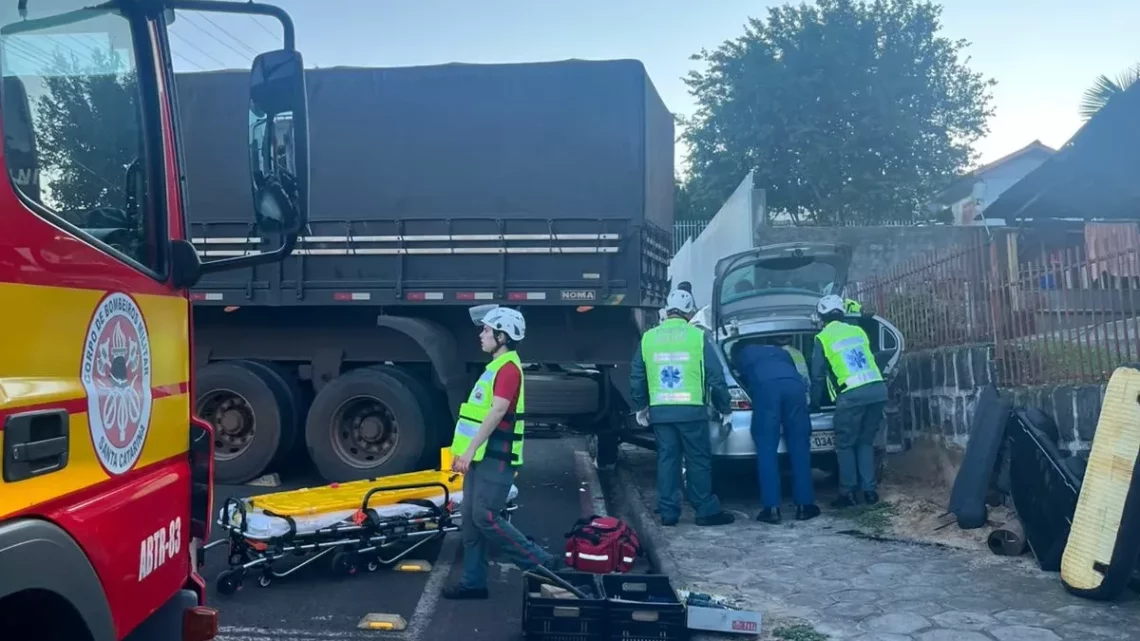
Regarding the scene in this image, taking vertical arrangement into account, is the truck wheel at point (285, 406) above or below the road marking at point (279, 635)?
above

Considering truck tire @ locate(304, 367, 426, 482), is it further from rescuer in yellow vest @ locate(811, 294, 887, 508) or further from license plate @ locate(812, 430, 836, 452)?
rescuer in yellow vest @ locate(811, 294, 887, 508)

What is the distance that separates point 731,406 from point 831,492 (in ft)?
5.19

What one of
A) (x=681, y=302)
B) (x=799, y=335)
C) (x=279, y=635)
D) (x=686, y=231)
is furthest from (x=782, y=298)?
(x=686, y=231)

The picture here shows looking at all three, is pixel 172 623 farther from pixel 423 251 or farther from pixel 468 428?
pixel 423 251

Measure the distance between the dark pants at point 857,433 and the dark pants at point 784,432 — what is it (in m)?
0.27

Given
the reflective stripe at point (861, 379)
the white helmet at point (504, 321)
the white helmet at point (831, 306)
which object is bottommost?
the reflective stripe at point (861, 379)

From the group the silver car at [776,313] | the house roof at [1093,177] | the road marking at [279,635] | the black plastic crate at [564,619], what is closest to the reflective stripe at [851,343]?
the silver car at [776,313]

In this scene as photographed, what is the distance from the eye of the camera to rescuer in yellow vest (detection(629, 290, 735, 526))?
748 centimetres

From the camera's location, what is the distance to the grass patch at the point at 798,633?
4.71 metres

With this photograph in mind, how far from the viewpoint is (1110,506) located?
5.19 metres

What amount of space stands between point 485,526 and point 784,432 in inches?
123

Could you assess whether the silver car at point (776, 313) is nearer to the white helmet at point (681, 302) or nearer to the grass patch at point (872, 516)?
the grass patch at point (872, 516)

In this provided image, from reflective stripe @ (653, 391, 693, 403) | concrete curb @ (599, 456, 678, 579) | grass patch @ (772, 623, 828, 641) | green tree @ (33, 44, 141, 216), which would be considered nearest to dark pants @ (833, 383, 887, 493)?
reflective stripe @ (653, 391, 693, 403)

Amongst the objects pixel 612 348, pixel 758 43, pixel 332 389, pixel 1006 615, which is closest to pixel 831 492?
pixel 612 348
